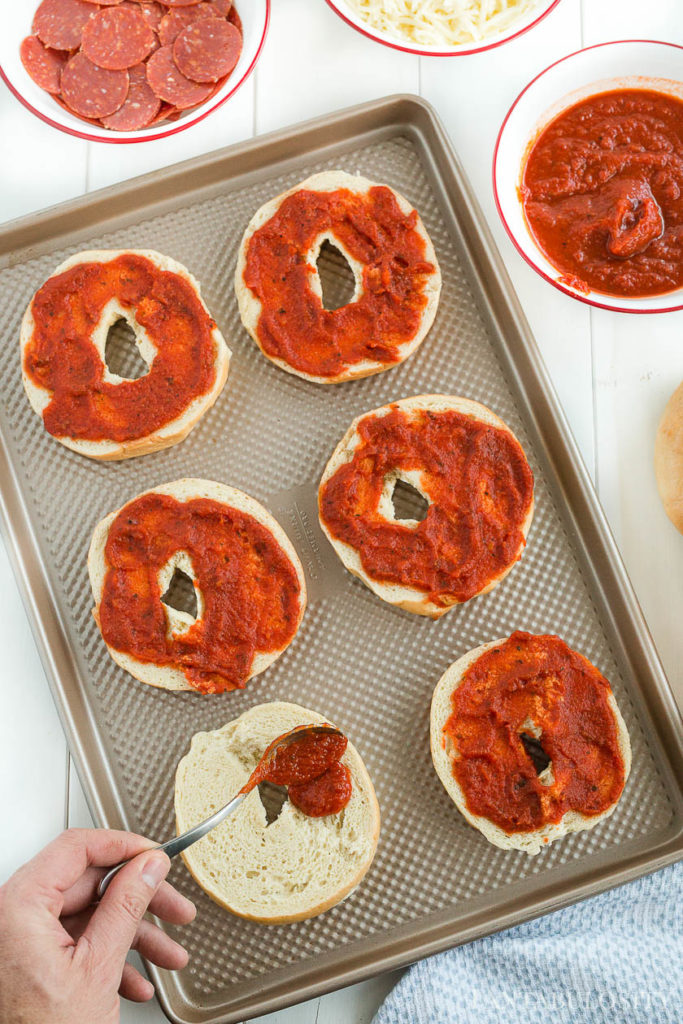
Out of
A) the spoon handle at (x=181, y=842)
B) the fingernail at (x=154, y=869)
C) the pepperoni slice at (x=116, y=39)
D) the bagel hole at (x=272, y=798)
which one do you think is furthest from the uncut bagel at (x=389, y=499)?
the pepperoni slice at (x=116, y=39)

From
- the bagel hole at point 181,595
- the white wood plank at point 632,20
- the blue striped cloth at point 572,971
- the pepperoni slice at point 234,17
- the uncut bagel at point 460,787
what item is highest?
the pepperoni slice at point 234,17

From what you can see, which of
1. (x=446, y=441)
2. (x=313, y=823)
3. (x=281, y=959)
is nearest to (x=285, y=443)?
(x=446, y=441)

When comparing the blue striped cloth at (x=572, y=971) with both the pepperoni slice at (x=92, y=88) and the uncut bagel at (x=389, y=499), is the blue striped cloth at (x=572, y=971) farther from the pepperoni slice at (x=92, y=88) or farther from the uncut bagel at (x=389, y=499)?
the pepperoni slice at (x=92, y=88)

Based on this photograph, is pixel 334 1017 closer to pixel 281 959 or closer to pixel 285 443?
pixel 281 959

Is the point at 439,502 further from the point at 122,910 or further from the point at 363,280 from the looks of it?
the point at 122,910

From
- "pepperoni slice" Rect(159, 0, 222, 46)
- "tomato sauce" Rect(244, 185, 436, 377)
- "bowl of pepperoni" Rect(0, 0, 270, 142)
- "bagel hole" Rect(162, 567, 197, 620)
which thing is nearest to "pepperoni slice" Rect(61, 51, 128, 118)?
"bowl of pepperoni" Rect(0, 0, 270, 142)

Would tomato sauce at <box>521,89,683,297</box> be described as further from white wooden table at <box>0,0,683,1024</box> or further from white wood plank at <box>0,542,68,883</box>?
white wood plank at <box>0,542,68,883</box>
